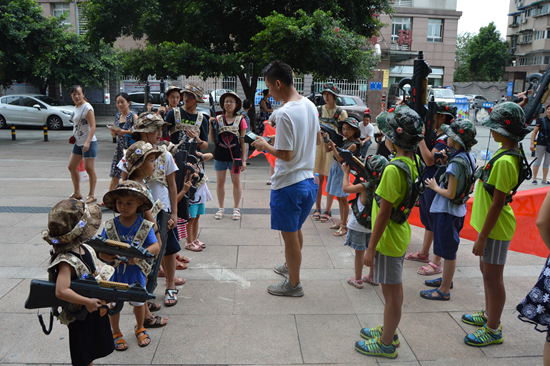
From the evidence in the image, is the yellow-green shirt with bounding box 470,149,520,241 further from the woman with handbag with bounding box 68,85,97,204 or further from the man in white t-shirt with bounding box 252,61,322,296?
the woman with handbag with bounding box 68,85,97,204

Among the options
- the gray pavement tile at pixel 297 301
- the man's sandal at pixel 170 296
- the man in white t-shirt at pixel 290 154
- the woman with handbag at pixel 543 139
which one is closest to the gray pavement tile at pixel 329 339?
the gray pavement tile at pixel 297 301

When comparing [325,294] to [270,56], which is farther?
[270,56]

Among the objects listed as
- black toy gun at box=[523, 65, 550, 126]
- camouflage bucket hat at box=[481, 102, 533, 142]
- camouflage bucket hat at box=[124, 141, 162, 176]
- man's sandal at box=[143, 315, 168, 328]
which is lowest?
man's sandal at box=[143, 315, 168, 328]

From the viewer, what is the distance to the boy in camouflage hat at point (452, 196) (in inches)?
146

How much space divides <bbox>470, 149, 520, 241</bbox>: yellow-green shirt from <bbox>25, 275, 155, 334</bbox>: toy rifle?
2483 mm

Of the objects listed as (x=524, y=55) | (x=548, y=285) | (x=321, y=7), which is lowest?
(x=548, y=285)

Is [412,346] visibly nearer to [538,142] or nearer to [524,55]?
[538,142]

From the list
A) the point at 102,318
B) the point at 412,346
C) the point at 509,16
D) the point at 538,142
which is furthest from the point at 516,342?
the point at 509,16

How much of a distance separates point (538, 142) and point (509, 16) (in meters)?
65.0

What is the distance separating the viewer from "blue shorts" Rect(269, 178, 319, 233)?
377cm

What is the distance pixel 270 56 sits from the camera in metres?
10.3

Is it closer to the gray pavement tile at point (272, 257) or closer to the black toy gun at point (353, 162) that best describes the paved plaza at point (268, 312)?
the gray pavement tile at point (272, 257)

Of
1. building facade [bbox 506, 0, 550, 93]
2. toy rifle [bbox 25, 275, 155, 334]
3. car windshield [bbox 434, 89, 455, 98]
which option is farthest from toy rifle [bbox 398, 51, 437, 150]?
building facade [bbox 506, 0, 550, 93]

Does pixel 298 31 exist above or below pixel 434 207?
above
